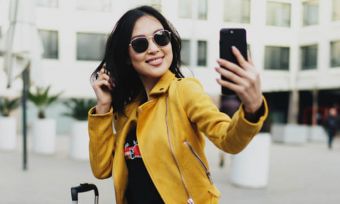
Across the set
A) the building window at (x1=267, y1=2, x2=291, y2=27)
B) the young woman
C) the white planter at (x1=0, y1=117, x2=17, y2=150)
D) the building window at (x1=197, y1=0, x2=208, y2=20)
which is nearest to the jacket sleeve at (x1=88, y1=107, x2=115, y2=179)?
the young woman

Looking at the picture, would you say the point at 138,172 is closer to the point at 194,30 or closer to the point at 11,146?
the point at 194,30

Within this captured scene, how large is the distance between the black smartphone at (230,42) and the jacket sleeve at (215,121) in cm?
10

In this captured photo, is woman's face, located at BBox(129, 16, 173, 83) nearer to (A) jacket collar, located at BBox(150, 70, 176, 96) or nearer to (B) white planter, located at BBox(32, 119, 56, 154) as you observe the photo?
(A) jacket collar, located at BBox(150, 70, 176, 96)

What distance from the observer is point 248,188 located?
667 cm

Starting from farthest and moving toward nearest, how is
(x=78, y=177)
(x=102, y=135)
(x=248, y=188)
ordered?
(x=78, y=177) < (x=248, y=188) < (x=102, y=135)

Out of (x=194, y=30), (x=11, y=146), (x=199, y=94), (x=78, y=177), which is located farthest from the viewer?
(x=11, y=146)

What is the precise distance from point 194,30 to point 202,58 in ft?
4.50

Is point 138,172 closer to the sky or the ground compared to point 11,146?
closer to the sky

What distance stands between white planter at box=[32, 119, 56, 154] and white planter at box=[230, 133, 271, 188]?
5.58 meters

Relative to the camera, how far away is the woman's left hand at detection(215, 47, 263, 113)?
1100mm

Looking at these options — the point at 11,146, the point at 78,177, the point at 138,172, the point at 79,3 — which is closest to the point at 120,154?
the point at 138,172

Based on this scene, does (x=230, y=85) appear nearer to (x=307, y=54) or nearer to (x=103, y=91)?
(x=103, y=91)

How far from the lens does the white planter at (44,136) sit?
428 inches

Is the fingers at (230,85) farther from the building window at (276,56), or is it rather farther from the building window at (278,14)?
the building window at (276,56)
